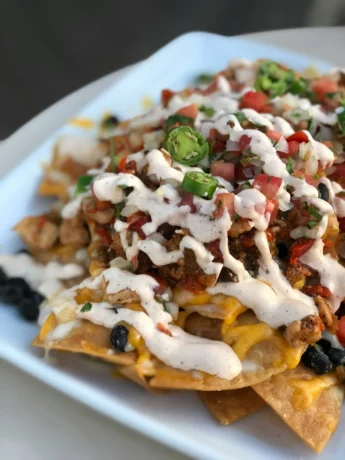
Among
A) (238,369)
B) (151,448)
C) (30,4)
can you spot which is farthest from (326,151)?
(30,4)

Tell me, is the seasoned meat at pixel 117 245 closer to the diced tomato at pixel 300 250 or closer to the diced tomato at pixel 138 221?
the diced tomato at pixel 138 221

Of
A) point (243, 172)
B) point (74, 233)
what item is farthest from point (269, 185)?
point (74, 233)

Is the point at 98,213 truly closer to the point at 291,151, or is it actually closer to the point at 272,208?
the point at 272,208

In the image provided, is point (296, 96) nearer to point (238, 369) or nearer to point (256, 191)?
point (256, 191)

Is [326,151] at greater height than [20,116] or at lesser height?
greater

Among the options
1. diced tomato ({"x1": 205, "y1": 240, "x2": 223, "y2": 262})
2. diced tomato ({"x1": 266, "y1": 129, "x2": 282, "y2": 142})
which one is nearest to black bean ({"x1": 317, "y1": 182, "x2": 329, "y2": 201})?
diced tomato ({"x1": 266, "y1": 129, "x2": 282, "y2": 142})

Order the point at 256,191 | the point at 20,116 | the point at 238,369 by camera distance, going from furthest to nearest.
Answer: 1. the point at 20,116
2. the point at 256,191
3. the point at 238,369
